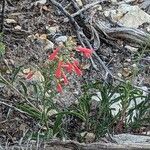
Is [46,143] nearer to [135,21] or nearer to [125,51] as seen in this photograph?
[125,51]

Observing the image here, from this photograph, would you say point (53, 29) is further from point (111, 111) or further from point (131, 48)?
point (111, 111)

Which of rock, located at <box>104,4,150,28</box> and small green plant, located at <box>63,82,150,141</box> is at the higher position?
rock, located at <box>104,4,150,28</box>

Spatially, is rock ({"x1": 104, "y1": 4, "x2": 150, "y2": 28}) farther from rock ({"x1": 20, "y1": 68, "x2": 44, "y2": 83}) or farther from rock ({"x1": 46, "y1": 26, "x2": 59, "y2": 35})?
rock ({"x1": 20, "y1": 68, "x2": 44, "y2": 83})

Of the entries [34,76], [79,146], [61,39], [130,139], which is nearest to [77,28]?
[61,39]

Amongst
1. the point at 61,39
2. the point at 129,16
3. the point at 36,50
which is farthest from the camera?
the point at 129,16

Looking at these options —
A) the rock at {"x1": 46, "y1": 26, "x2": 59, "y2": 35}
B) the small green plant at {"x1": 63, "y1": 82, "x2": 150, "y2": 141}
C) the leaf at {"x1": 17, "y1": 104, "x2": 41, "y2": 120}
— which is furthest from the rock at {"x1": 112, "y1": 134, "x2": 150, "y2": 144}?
the rock at {"x1": 46, "y1": 26, "x2": 59, "y2": 35}

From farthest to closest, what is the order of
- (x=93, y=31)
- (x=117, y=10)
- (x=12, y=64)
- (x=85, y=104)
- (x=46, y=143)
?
(x=117, y=10) → (x=93, y=31) → (x=12, y=64) → (x=85, y=104) → (x=46, y=143)

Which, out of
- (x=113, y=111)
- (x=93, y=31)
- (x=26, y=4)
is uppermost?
(x=26, y=4)

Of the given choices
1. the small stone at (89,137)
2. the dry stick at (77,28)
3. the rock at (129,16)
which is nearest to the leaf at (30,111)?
the small stone at (89,137)

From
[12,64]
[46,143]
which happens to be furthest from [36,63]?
[46,143]
